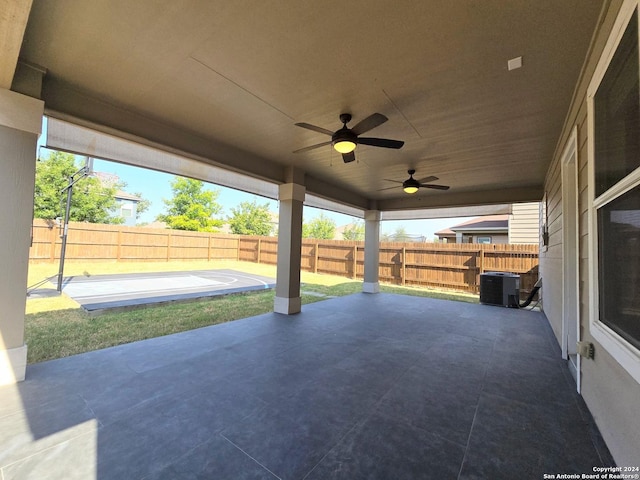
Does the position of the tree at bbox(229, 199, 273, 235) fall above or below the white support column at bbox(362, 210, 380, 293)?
above

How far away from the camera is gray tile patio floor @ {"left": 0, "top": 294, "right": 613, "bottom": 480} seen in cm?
155

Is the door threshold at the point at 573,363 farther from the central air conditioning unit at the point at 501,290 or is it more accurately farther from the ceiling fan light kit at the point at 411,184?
the central air conditioning unit at the point at 501,290

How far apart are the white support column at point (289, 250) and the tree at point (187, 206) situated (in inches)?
579

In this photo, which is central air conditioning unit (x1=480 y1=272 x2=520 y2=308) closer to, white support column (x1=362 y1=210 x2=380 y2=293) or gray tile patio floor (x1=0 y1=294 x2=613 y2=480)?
white support column (x1=362 y1=210 x2=380 y2=293)

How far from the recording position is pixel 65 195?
12.5m

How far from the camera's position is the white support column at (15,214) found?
2377 millimetres

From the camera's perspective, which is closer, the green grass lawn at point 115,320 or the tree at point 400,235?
the green grass lawn at point 115,320

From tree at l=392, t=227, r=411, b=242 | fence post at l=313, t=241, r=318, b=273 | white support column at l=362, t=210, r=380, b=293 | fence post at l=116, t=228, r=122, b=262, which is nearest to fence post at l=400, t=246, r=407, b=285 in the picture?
white support column at l=362, t=210, r=380, b=293

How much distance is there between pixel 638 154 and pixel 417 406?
81.0 inches

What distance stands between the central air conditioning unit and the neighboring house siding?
2829 millimetres

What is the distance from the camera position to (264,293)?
24.3 feet

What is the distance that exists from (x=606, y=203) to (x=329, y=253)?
10.3m

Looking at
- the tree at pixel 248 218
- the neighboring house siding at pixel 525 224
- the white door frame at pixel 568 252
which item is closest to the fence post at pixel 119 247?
the tree at pixel 248 218

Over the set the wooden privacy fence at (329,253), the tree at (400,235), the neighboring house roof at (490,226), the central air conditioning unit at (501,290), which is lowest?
the central air conditioning unit at (501,290)
